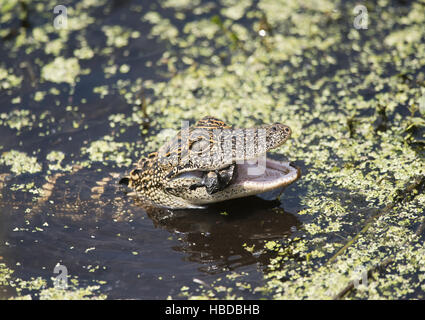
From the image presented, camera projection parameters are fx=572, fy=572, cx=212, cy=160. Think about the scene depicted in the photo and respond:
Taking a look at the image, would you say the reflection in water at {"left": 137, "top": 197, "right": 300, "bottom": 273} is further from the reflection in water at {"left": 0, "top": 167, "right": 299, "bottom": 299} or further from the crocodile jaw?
the crocodile jaw

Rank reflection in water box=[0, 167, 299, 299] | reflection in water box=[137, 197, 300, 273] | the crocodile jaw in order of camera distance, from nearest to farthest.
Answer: reflection in water box=[0, 167, 299, 299] → reflection in water box=[137, 197, 300, 273] → the crocodile jaw

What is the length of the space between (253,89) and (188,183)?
2.34 meters

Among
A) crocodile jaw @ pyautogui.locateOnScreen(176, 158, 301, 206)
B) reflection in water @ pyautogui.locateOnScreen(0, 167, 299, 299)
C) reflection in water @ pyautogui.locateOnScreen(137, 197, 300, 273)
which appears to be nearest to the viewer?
reflection in water @ pyautogui.locateOnScreen(0, 167, 299, 299)

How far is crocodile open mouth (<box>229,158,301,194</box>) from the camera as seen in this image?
5.46 m

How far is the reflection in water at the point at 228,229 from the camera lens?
17.4 ft

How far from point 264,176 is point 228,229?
63 cm

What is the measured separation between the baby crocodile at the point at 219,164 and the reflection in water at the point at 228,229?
0.18 meters

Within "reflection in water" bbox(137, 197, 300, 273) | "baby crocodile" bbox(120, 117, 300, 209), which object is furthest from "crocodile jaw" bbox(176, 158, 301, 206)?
"reflection in water" bbox(137, 197, 300, 273)

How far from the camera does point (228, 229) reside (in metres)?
5.65

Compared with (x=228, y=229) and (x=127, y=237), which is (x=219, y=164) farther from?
(x=127, y=237)

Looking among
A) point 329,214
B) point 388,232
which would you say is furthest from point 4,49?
point 388,232

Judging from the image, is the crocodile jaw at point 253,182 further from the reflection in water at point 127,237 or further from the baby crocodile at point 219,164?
the reflection in water at point 127,237

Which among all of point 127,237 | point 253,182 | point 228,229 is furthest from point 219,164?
point 127,237
